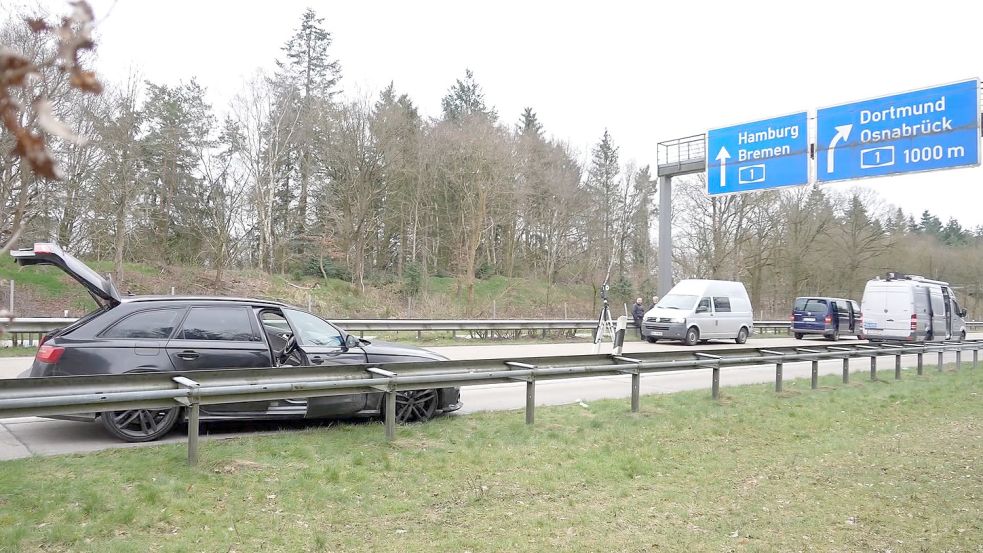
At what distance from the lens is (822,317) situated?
30.4m

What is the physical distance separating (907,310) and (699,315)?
6920 millimetres

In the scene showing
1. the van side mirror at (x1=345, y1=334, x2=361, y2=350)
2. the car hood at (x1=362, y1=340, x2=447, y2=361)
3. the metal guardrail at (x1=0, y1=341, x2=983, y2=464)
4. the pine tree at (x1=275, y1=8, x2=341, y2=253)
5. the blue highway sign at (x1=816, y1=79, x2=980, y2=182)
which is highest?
the pine tree at (x1=275, y1=8, x2=341, y2=253)

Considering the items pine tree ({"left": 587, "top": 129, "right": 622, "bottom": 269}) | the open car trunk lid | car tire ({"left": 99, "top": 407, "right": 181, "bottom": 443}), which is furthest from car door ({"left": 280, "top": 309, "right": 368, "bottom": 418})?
pine tree ({"left": 587, "top": 129, "right": 622, "bottom": 269})

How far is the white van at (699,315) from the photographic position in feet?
80.2

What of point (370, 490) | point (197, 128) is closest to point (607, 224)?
point (197, 128)

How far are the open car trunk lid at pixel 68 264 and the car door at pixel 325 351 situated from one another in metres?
1.84

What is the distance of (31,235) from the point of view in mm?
26469

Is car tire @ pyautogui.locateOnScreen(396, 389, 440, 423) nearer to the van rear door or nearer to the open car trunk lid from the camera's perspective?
the open car trunk lid

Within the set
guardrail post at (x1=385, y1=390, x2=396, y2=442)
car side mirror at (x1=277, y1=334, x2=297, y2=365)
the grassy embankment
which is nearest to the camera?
guardrail post at (x1=385, y1=390, x2=396, y2=442)

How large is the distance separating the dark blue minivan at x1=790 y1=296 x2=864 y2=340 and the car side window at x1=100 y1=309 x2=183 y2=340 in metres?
29.0

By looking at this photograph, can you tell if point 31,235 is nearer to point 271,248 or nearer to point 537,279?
point 271,248

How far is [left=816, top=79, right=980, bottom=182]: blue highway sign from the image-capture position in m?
17.2

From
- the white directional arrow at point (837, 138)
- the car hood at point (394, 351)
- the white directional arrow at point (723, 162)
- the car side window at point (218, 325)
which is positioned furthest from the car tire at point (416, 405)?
the white directional arrow at point (723, 162)

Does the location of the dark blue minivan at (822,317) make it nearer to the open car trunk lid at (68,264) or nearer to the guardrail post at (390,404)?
the guardrail post at (390,404)
